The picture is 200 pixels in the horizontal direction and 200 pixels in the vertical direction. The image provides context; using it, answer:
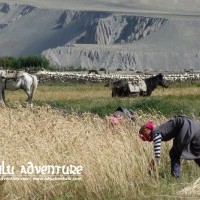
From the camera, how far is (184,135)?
37.4 feet

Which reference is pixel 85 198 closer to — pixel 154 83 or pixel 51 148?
pixel 51 148

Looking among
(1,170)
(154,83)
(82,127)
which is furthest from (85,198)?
(154,83)

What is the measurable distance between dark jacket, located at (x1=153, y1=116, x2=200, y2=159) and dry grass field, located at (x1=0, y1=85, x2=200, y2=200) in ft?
1.90

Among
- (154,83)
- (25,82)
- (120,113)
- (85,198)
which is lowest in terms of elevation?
(85,198)

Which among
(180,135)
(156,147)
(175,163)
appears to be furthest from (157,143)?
(175,163)

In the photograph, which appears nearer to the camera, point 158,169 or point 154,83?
point 158,169

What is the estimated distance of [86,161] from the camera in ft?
36.6

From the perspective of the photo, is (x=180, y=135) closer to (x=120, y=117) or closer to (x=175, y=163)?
(x=175, y=163)

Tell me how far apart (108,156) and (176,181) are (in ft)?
3.83

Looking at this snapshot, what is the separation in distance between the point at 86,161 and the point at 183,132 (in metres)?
1.63

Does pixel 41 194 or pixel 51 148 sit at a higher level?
pixel 51 148

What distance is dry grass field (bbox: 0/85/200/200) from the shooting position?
10.7 m

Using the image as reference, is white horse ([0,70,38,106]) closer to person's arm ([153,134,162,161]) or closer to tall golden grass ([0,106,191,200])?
tall golden grass ([0,106,191,200])

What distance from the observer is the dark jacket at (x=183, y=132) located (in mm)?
11406
